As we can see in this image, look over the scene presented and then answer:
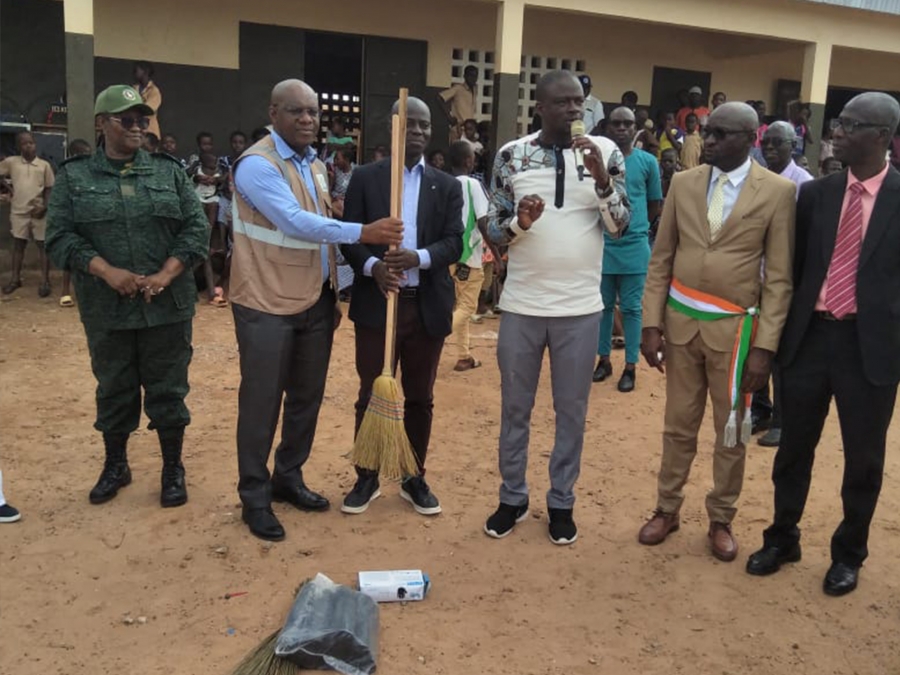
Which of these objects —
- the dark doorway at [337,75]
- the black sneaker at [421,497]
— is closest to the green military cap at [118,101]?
the black sneaker at [421,497]

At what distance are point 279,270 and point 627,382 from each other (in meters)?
3.60

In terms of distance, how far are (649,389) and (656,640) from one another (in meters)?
3.61

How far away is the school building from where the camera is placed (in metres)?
10.4

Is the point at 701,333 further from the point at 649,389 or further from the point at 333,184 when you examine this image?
the point at 333,184

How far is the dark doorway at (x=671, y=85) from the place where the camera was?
1341cm

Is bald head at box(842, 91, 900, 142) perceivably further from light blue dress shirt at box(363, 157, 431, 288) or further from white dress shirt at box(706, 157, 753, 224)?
light blue dress shirt at box(363, 157, 431, 288)

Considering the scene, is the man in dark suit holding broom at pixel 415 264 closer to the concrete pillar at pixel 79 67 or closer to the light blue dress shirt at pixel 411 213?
the light blue dress shirt at pixel 411 213

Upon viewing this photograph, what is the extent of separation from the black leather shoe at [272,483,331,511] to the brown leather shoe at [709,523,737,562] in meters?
1.90

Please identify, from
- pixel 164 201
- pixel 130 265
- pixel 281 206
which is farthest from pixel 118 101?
pixel 281 206

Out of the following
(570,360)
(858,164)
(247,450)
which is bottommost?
(247,450)

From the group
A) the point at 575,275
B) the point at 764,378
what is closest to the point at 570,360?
the point at 575,275

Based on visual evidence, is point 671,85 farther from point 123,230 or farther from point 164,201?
point 123,230

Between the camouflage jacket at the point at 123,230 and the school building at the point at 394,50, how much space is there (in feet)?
18.8

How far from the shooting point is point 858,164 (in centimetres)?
347
